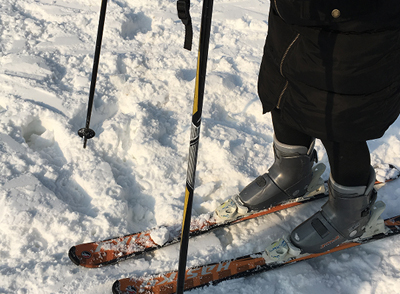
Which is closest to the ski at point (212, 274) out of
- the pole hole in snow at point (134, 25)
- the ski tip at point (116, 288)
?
the ski tip at point (116, 288)

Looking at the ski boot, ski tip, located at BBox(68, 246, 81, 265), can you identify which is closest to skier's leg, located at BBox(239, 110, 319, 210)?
the ski boot

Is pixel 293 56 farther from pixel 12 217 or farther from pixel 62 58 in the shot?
pixel 62 58

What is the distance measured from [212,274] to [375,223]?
925mm

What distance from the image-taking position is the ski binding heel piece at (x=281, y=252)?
1.80 meters

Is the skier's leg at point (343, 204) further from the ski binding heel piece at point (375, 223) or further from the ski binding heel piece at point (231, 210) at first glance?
the ski binding heel piece at point (231, 210)

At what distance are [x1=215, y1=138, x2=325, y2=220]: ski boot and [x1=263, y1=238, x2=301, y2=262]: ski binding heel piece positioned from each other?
0.27 meters

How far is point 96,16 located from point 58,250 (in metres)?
2.79

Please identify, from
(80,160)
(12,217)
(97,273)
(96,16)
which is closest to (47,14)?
(96,16)

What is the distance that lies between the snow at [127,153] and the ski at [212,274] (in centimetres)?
5

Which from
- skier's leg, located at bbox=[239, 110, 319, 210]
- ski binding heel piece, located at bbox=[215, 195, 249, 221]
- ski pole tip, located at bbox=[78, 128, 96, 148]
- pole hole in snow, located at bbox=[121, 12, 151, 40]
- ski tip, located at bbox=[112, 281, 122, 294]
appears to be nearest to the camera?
ski tip, located at bbox=[112, 281, 122, 294]

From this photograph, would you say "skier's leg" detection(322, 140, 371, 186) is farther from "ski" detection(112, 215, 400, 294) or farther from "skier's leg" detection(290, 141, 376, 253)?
"ski" detection(112, 215, 400, 294)

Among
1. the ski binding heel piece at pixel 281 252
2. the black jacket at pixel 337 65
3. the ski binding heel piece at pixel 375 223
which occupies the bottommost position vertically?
the ski binding heel piece at pixel 281 252

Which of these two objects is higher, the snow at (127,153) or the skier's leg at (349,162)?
the skier's leg at (349,162)

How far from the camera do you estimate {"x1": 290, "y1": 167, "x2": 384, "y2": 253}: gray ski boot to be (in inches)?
65.1
